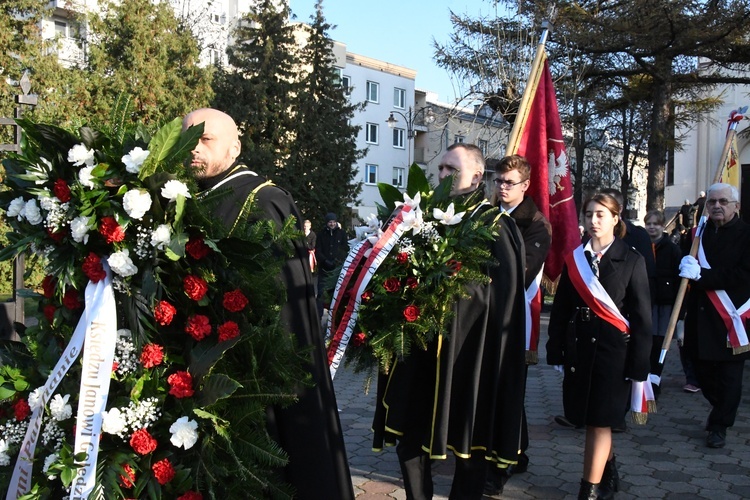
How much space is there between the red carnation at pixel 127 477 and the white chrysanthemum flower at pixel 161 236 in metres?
Answer: 0.78

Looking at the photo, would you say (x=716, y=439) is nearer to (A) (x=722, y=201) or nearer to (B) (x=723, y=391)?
(B) (x=723, y=391)

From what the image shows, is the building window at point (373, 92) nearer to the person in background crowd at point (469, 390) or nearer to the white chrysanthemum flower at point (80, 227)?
the person in background crowd at point (469, 390)

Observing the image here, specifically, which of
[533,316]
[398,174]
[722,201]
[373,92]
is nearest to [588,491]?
[533,316]

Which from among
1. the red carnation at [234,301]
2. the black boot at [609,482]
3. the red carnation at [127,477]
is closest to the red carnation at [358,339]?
the red carnation at [234,301]

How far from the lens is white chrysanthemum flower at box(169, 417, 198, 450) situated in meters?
2.59

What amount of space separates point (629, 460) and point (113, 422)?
440 centimetres

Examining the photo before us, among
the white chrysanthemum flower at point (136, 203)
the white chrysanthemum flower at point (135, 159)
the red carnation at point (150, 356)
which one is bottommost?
the red carnation at point (150, 356)

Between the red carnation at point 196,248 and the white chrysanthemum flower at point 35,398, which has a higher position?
the red carnation at point 196,248

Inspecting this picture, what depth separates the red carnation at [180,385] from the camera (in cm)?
264

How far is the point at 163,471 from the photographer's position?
2.61 metres

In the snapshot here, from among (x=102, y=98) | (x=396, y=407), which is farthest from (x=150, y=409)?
(x=102, y=98)

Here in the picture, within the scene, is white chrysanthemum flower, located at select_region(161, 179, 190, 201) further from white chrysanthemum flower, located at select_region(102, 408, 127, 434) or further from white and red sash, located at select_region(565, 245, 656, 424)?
white and red sash, located at select_region(565, 245, 656, 424)

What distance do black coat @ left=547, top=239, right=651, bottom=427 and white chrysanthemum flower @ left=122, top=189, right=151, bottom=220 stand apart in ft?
10.0

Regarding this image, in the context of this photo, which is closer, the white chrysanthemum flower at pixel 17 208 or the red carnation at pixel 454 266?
the white chrysanthemum flower at pixel 17 208
